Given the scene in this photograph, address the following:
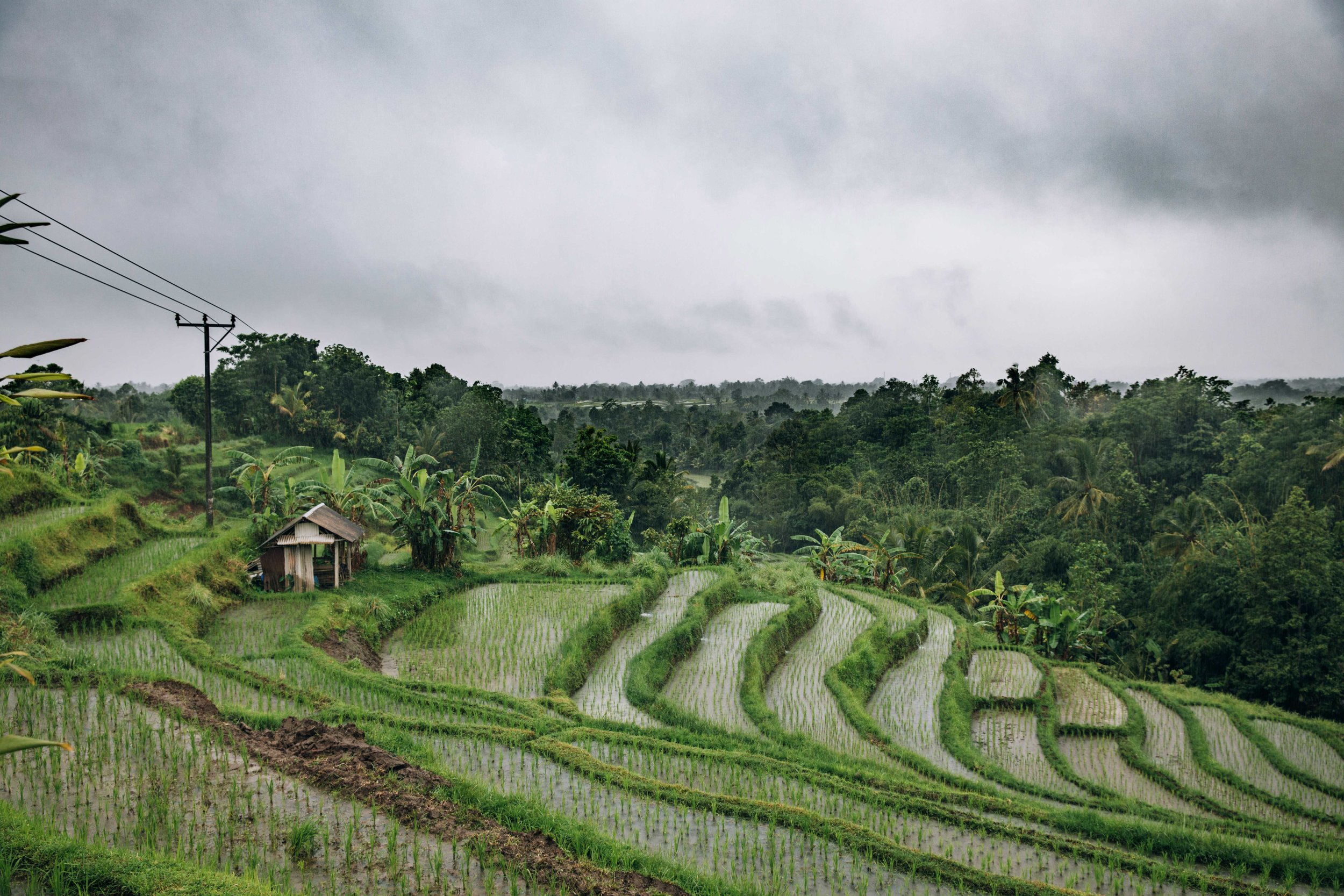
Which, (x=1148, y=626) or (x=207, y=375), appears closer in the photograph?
(x=207, y=375)

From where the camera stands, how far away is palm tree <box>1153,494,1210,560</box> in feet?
74.5

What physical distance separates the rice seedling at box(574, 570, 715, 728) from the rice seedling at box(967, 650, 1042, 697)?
596cm

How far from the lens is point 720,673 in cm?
1299

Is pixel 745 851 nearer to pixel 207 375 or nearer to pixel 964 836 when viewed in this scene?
pixel 964 836

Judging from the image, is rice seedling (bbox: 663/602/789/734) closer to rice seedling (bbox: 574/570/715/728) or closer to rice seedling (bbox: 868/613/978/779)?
rice seedling (bbox: 574/570/715/728)

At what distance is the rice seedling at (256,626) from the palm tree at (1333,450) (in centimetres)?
2530

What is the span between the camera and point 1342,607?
1595 cm

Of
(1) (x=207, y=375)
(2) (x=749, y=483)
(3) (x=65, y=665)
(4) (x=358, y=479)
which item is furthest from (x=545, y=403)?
(3) (x=65, y=665)

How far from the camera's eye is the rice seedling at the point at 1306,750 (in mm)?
11797

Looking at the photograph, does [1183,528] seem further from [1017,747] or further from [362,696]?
[362,696]

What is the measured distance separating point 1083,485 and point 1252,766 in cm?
1750

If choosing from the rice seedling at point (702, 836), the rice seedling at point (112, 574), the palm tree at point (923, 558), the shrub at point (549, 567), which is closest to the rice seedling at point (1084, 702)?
the palm tree at point (923, 558)

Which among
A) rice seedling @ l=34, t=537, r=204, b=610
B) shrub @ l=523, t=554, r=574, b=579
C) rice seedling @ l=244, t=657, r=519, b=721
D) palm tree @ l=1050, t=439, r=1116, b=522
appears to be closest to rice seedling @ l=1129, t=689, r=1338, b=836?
rice seedling @ l=244, t=657, r=519, b=721

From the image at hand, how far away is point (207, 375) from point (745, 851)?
52.7ft
